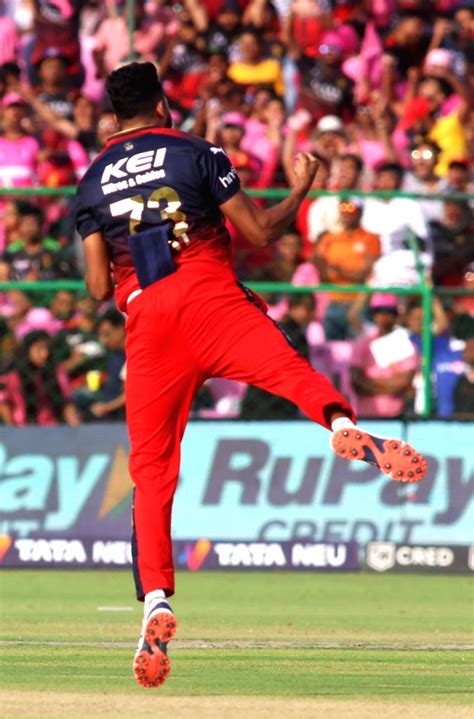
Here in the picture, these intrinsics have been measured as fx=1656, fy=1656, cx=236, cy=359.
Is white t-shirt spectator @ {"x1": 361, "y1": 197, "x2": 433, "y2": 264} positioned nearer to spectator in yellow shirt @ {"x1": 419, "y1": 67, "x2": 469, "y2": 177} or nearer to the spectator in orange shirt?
the spectator in orange shirt

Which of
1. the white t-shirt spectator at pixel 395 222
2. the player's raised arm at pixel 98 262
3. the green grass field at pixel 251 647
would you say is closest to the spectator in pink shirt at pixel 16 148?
the white t-shirt spectator at pixel 395 222

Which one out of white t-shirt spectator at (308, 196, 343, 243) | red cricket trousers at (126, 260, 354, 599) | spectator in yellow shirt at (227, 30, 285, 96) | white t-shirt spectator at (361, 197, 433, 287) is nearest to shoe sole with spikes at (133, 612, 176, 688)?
red cricket trousers at (126, 260, 354, 599)

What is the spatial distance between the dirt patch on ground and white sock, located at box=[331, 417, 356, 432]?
104 centimetres

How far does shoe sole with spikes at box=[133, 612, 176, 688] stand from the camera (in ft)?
20.5

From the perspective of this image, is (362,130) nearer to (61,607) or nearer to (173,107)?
(173,107)

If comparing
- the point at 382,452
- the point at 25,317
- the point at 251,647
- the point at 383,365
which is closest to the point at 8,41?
the point at 25,317

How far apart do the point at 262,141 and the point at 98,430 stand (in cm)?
409

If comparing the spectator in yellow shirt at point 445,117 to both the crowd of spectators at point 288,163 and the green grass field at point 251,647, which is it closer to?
the crowd of spectators at point 288,163

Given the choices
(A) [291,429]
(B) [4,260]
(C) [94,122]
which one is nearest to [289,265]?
(A) [291,429]

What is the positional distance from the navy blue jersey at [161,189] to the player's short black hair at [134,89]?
0.10 m

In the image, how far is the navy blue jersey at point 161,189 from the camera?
6.79 metres

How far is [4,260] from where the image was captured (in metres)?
14.7

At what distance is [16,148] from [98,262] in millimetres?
9807

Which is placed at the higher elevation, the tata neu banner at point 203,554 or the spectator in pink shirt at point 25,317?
the spectator in pink shirt at point 25,317
